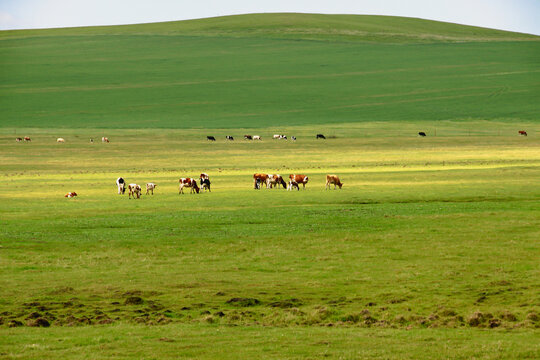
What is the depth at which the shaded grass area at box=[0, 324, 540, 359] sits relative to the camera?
12.5 m

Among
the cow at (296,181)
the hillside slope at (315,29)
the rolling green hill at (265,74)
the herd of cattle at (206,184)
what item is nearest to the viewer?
the herd of cattle at (206,184)

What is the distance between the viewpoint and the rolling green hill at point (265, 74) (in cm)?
10975

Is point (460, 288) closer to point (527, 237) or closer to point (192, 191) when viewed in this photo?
point (527, 237)

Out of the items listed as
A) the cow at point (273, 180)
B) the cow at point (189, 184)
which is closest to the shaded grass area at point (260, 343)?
the cow at point (189, 184)

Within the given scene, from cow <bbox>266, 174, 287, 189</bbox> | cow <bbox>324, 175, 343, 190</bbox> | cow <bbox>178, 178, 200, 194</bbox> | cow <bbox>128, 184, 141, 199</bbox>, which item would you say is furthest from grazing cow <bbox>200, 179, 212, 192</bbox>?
cow <bbox>324, 175, 343, 190</bbox>

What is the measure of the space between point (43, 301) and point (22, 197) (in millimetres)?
21271

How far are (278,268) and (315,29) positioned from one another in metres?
150

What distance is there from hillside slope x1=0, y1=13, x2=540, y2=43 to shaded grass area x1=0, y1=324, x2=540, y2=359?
484 feet

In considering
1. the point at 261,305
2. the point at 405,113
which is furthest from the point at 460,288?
the point at 405,113

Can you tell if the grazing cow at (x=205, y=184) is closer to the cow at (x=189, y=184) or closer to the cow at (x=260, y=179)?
the cow at (x=189, y=184)

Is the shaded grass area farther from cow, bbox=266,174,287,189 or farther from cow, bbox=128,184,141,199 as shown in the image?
cow, bbox=266,174,287,189

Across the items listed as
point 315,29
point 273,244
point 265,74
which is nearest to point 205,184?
Result: point 273,244

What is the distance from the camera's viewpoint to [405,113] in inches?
4277

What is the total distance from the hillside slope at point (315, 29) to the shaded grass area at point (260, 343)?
147606mm
